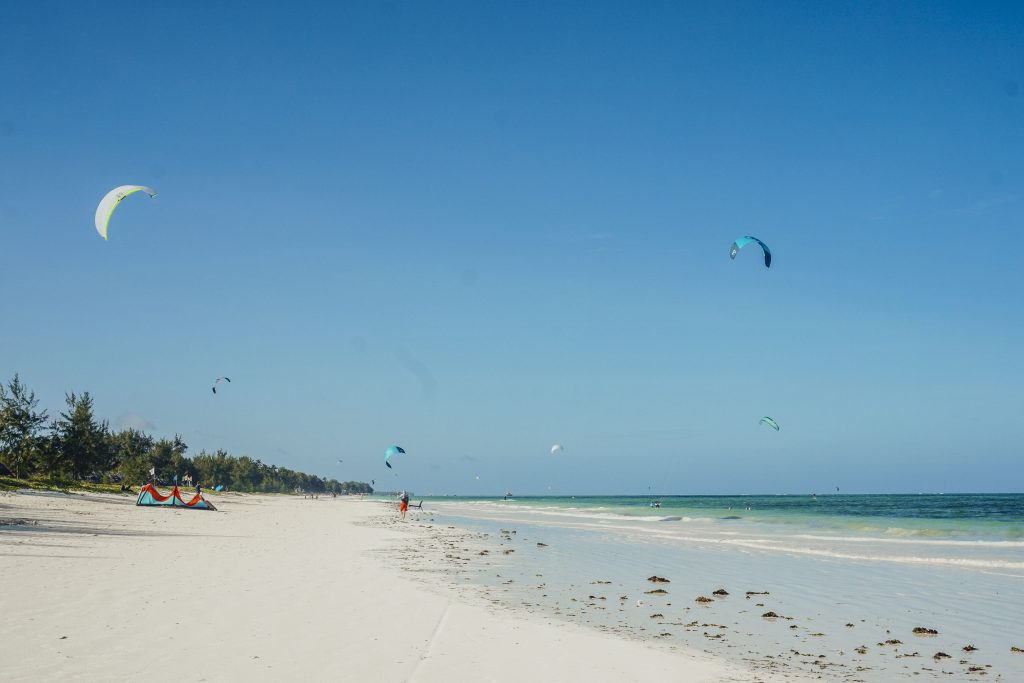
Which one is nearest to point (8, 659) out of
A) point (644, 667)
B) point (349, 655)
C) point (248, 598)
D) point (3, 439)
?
point (349, 655)

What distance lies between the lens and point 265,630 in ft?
30.8

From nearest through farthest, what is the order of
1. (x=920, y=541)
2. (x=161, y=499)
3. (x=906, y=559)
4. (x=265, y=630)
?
(x=265, y=630), (x=906, y=559), (x=920, y=541), (x=161, y=499)

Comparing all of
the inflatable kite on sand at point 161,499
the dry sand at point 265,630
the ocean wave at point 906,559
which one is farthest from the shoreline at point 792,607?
the inflatable kite on sand at point 161,499

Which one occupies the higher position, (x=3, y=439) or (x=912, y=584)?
(x=3, y=439)

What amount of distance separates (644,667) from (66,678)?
6311mm

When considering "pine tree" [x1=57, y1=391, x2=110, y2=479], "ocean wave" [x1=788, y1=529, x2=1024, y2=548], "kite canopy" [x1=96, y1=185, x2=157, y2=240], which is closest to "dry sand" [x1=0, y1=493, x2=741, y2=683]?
"kite canopy" [x1=96, y1=185, x2=157, y2=240]

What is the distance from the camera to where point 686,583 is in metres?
16.3

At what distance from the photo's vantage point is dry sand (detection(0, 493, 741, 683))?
755cm

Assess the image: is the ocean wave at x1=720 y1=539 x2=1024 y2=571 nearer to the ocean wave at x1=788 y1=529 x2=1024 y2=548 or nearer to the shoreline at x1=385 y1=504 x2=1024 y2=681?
the shoreline at x1=385 y1=504 x2=1024 y2=681

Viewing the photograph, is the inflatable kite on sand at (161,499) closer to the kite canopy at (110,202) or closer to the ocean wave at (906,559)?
the kite canopy at (110,202)

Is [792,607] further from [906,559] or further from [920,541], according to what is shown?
[920,541]

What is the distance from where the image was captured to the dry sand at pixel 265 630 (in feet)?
24.8

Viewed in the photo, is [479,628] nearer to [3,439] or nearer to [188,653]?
[188,653]

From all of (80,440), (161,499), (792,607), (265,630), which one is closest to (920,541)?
(792,607)
